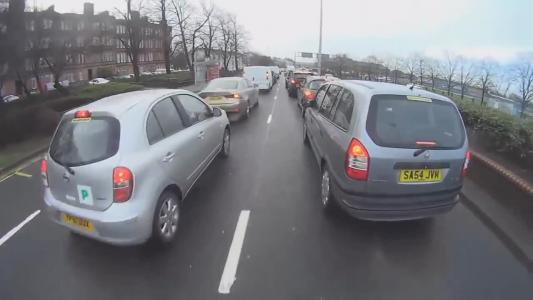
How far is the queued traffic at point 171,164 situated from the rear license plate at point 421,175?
0.01m

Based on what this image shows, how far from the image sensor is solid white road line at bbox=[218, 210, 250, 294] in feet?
10.4

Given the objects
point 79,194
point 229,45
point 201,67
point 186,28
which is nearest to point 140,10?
point 186,28

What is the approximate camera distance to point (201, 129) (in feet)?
16.9

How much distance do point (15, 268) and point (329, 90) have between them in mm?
4792

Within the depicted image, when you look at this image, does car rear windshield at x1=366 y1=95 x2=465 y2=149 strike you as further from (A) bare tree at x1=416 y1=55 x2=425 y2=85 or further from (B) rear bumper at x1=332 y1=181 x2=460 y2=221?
(A) bare tree at x1=416 y1=55 x2=425 y2=85

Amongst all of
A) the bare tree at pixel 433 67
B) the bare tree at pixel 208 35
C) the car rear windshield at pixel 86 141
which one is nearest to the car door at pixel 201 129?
the car rear windshield at pixel 86 141

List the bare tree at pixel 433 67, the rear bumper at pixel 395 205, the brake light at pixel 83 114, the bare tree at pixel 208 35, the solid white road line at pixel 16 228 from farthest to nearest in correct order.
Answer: the bare tree at pixel 208 35 → the bare tree at pixel 433 67 → the solid white road line at pixel 16 228 → the rear bumper at pixel 395 205 → the brake light at pixel 83 114

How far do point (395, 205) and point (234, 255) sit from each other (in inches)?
70.2

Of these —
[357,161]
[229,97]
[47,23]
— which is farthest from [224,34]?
[357,161]

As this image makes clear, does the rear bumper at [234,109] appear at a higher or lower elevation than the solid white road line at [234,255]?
higher

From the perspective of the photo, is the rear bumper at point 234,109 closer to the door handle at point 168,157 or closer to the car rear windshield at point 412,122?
the door handle at point 168,157

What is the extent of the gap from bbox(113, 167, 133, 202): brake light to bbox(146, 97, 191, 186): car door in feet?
1.43

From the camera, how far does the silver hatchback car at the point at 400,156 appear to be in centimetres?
357

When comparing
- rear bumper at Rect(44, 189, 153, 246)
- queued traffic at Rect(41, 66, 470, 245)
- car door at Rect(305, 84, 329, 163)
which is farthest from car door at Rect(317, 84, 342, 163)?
rear bumper at Rect(44, 189, 153, 246)
